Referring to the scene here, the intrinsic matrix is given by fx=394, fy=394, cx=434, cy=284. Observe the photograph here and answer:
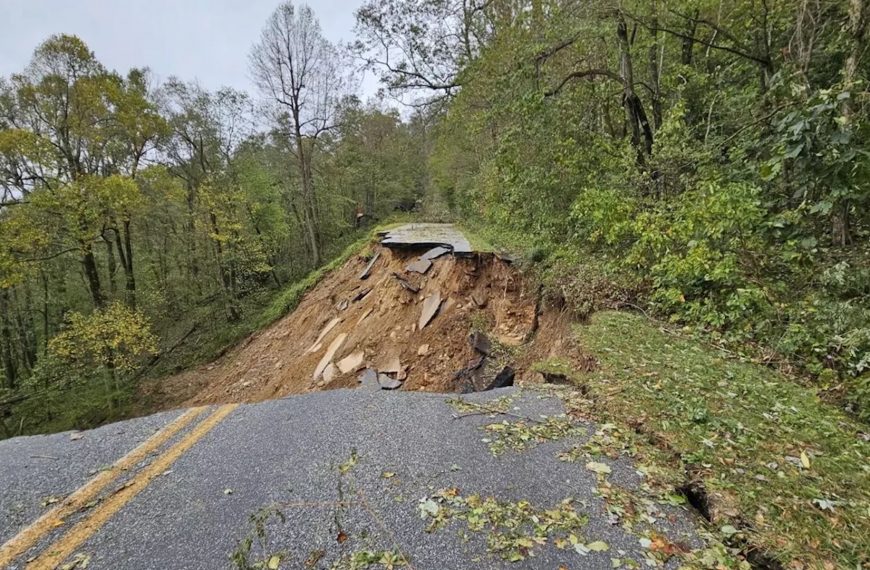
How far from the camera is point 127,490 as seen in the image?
2227mm

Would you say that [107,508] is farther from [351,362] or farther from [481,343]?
[351,362]

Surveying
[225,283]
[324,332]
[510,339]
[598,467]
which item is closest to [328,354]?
[324,332]

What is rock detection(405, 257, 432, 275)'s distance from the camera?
28.5 feet

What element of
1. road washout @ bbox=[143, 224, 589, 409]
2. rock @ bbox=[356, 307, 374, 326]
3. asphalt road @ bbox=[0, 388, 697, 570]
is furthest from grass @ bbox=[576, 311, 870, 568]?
rock @ bbox=[356, 307, 374, 326]

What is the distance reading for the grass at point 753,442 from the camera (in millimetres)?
1699

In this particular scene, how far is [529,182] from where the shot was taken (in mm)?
7324

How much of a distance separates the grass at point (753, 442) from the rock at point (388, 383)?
11.3ft

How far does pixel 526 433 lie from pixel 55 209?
1322 cm

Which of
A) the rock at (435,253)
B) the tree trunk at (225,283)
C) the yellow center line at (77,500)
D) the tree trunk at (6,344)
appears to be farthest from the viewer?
the tree trunk at (225,283)

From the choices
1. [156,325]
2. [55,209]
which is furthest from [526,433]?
[156,325]

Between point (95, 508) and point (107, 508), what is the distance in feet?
0.23

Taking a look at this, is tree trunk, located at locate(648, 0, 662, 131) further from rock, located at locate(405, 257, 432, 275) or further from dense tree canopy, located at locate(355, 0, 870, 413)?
rock, located at locate(405, 257, 432, 275)

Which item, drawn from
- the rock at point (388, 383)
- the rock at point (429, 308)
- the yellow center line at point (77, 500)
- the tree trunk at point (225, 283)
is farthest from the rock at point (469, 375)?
the tree trunk at point (225, 283)

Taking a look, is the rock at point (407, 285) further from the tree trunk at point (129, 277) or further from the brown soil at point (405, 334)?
the tree trunk at point (129, 277)
